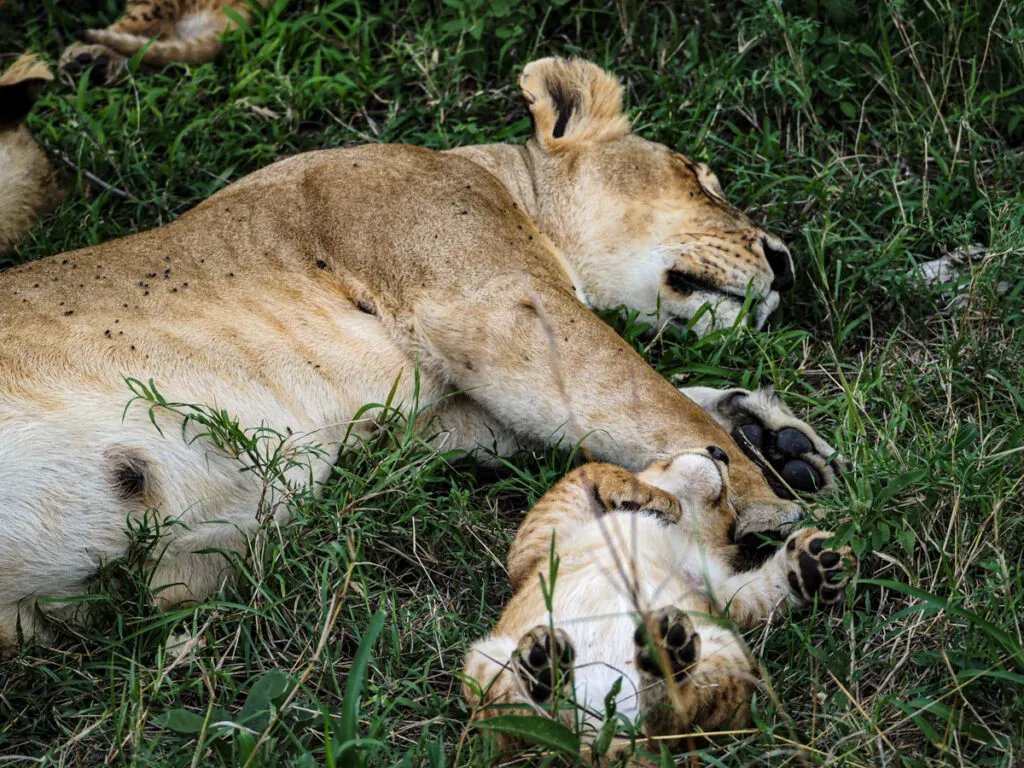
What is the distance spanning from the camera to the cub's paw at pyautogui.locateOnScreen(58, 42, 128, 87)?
A: 19.0 feet

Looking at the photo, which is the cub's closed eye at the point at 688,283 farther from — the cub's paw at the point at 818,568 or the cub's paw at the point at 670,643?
the cub's paw at the point at 670,643

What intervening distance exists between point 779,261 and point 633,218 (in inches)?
23.4

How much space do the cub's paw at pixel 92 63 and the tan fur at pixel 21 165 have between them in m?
0.96

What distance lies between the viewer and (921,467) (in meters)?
3.43

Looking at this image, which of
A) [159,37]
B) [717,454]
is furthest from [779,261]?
[159,37]

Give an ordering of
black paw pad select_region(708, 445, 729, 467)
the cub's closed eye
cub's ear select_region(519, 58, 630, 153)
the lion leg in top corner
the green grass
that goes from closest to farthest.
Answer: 1. the green grass
2. the lion leg in top corner
3. black paw pad select_region(708, 445, 729, 467)
4. the cub's closed eye
5. cub's ear select_region(519, 58, 630, 153)

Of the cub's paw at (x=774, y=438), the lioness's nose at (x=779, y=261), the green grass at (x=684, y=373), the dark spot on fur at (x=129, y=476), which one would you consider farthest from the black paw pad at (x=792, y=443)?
the dark spot on fur at (x=129, y=476)

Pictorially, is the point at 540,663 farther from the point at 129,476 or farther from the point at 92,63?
the point at 92,63

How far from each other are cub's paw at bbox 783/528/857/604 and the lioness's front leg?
26 centimetres

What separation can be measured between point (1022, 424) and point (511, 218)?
5.86 ft

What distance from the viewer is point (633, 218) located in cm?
446

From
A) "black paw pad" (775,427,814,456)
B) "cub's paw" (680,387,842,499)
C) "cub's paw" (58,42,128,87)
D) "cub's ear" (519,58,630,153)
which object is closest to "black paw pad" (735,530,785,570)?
"cub's paw" (680,387,842,499)

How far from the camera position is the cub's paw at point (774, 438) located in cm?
373

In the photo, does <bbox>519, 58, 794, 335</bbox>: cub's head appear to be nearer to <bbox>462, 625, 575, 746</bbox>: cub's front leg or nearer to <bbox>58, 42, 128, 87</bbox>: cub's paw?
<bbox>462, 625, 575, 746</bbox>: cub's front leg
